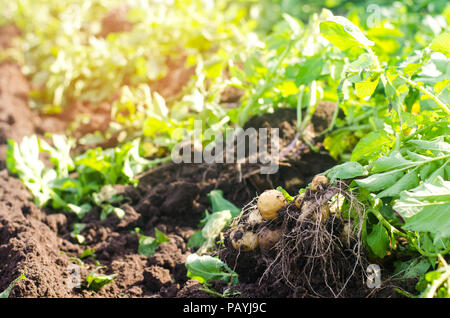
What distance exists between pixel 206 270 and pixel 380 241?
62 centimetres

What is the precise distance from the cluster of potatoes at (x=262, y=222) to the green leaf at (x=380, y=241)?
175 millimetres

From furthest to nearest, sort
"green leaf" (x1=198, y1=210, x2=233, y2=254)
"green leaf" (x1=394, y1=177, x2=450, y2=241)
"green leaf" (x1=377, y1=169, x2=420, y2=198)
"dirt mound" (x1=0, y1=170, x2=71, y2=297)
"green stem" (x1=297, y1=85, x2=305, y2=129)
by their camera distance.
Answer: "green stem" (x1=297, y1=85, x2=305, y2=129)
"green leaf" (x1=198, y1=210, x2=233, y2=254)
"dirt mound" (x1=0, y1=170, x2=71, y2=297)
"green leaf" (x1=377, y1=169, x2=420, y2=198)
"green leaf" (x1=394, y1=177, x2=450, y2=241)

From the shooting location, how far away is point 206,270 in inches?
70.0

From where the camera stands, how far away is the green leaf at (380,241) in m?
1.59

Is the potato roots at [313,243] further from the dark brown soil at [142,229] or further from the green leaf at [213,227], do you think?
the green leaf at [213,227]

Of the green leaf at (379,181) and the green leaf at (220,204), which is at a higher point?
the green leaf at (379,181)

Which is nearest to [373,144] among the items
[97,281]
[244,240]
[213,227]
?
[244,240]

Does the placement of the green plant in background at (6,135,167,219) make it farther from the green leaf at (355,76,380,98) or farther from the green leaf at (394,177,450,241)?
the green leaf at (394,177,450,241)

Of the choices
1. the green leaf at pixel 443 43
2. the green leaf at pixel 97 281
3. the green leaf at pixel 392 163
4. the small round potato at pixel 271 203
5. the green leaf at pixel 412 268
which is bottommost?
the green leaf at pixel 97 281

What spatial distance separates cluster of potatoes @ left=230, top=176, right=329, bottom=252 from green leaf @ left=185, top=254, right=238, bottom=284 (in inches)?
4.4

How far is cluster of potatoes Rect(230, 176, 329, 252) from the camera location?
165 centimetres

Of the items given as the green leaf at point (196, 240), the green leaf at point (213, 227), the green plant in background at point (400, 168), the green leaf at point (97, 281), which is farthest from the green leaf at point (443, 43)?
the green leaf at point (97, 281)

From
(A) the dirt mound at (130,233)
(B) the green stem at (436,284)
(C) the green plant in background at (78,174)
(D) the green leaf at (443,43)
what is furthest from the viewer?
(C) the green plant in background at (78,174)

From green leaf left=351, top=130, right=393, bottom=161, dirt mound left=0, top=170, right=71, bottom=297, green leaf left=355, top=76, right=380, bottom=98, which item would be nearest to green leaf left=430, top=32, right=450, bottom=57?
green leaf left=355, top=76, right=380, bottom=98
